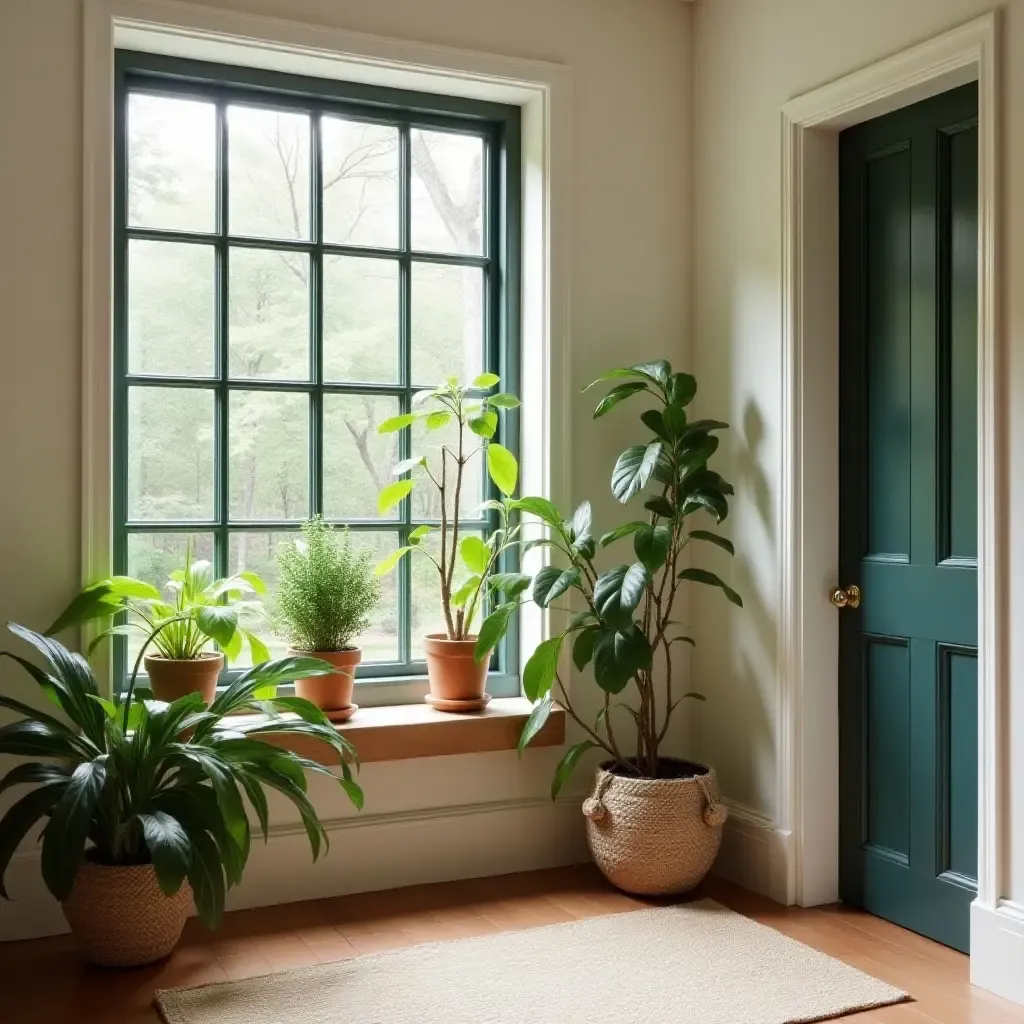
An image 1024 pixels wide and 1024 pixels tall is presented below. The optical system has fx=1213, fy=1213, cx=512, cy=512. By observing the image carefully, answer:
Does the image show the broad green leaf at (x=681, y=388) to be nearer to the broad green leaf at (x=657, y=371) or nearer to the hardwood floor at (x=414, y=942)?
the broad green leaf at (x=657, y=371)

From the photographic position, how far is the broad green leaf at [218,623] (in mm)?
2986

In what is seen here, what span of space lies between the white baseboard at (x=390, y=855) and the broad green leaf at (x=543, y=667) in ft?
1.56

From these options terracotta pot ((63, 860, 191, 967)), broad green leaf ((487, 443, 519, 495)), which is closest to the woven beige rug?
terracotta pot ((63, 860, 191, 967))

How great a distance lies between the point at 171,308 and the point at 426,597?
3.79 ft

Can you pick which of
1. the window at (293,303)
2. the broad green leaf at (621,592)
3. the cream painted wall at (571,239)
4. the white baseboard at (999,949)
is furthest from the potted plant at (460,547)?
the white baseboard at (999,949)

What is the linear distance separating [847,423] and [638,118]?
121cm

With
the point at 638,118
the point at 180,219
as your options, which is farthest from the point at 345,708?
the point at 638,118

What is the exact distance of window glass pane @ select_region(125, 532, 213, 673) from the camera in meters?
3.45

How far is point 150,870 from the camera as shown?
279 centimetres

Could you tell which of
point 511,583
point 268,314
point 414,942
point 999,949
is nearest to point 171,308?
point 268,314

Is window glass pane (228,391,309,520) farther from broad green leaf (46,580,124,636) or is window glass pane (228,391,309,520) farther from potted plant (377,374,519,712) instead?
broad green leaf (46,580,124,636)

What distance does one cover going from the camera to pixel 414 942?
308 centimetres

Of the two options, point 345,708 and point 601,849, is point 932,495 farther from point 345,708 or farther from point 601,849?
point 345,708

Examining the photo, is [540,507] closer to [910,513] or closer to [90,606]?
[910,513]
